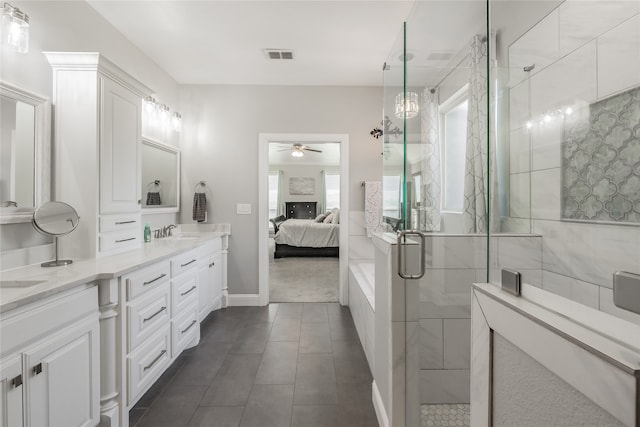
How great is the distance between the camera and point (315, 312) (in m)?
3.43

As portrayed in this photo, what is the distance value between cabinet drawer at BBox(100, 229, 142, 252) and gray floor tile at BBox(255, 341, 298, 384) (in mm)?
1358

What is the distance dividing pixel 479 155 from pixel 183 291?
2.26 meters

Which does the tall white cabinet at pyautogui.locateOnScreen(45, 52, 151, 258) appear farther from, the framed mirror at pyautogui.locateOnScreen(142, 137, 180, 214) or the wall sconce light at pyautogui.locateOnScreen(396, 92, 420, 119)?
the wall sconce light at pyautogui.locateOnScreen(396, 92, 420, 119)

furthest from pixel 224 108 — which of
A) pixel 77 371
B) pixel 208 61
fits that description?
pixel 77 371

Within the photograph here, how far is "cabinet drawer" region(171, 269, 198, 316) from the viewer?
7.30 ft

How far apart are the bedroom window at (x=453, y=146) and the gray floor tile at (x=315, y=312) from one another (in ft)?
7.37

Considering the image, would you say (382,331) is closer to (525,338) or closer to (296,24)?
(525,338)

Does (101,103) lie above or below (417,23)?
below

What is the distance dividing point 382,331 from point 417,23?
5.41ft

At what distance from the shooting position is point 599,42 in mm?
565

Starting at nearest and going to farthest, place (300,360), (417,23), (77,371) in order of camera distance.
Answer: (77,371)
(417,23)
(300,360)

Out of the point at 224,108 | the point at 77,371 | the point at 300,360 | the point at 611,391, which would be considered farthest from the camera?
the point at 224,108

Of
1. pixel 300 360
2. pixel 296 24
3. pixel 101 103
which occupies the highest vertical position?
pixel 296 24

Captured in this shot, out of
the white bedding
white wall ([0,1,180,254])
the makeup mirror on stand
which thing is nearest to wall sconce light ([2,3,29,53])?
white wall ([0,1,180,254])
